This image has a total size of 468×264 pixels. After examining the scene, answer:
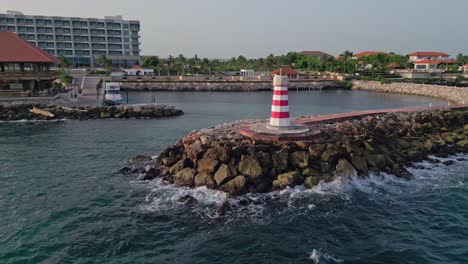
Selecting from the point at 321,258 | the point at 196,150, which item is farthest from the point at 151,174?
the point at 321,258

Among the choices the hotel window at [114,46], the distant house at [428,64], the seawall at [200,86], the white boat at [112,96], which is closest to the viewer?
the white boat at [112,96]

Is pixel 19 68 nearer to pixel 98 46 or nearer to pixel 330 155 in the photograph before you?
pixel 330 155

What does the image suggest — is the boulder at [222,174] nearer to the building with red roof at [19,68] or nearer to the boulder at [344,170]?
the boulder at [344,170]

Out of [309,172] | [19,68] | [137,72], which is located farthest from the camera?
[137,72]

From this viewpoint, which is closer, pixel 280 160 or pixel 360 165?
pixel 280 160

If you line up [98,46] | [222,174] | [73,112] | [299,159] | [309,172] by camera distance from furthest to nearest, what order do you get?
1. [98,46]
2. [73,112]
3. [299,159]
4. [309,172]
5. [222,174]

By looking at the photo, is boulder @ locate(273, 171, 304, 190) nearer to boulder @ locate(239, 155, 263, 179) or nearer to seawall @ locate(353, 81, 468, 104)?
boulder @ locate(239, 155, 263, 179)

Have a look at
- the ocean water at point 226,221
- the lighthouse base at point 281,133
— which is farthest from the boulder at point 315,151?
the ocean water at point 226,221

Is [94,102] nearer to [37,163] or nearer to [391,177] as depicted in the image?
[37,163]
